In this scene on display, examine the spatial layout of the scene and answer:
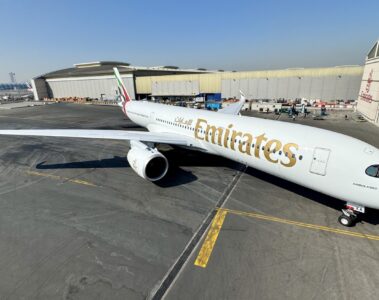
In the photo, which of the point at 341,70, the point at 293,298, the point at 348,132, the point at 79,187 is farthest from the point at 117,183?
the point at 341,70

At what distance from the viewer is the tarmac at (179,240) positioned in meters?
7.27

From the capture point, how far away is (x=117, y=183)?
49.0 feet

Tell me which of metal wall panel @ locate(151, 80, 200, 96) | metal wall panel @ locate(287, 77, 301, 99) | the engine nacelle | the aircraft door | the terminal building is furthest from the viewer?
metal wall panel @ locate(151, 80, 200, 96)

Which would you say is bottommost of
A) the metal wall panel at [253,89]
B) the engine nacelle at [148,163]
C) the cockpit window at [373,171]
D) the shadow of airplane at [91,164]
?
the shadow of airplane at [91,164]

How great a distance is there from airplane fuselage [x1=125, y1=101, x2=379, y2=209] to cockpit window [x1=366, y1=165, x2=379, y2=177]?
12 centimetres

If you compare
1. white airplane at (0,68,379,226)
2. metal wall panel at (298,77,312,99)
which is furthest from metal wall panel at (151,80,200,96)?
white airplane at (0,68,379,226)

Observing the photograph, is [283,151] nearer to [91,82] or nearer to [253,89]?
[253,89]

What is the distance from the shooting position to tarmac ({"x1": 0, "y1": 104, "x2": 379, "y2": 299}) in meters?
7.27

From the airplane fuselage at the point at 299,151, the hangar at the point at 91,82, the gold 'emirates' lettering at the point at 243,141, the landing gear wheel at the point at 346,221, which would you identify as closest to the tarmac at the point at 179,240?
the landing gear wheel at the point at 346,221

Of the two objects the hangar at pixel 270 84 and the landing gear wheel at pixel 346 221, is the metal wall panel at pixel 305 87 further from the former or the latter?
the landing gear wheel at pixel 346 221

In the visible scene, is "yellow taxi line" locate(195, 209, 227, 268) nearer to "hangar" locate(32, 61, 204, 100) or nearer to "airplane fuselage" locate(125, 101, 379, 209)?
"airplane fuselage" locate(125, 101, 379, 209)

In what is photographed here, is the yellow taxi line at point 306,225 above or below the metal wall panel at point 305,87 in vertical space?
below

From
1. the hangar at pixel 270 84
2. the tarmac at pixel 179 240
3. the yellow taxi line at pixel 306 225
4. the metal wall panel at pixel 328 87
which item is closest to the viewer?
the tarmac at pixel 179 240

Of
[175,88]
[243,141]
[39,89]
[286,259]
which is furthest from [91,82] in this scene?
Result: [286,259]
